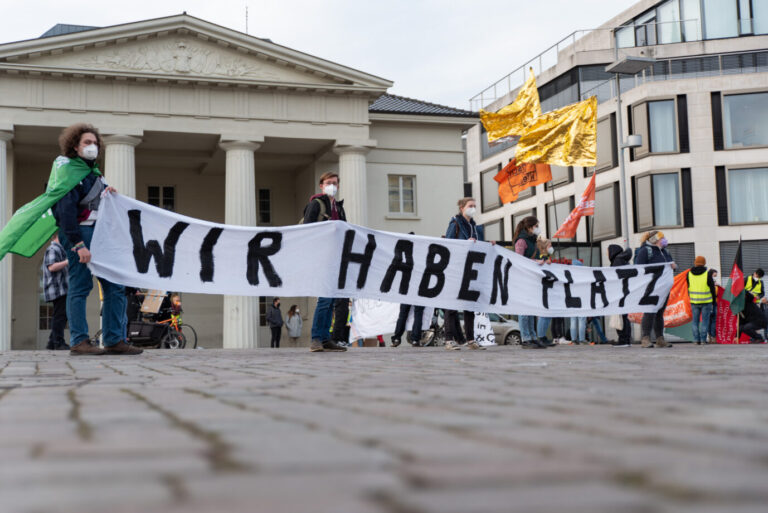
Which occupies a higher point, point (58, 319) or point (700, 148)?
point (700, 148)

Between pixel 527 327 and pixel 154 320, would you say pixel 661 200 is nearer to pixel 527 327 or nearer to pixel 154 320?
pixel 154 320

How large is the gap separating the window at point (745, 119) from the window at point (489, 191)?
1775cm

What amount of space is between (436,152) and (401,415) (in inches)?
1414

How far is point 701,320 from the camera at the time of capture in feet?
62.8

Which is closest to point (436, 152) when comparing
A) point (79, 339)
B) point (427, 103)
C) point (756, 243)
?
point (427, 103)

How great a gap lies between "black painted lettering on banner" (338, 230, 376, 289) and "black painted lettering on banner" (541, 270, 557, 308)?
323 cm

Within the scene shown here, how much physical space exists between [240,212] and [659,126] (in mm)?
20288

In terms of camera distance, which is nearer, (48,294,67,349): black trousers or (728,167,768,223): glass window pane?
(48,294,67,349): black trousers

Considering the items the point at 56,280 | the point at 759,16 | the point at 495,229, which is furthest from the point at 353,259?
the point at 495,229

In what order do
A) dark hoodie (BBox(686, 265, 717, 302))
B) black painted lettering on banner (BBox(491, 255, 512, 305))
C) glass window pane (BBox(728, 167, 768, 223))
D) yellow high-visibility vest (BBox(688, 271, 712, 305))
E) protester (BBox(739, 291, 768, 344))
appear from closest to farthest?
black painted lettering on banner (BBox(491, 255, 512, 305)) → yellow high-visibility vest (BBox(688, 271, 712, 305)) → dark hoodie (BBox(686, 265, 717, 302)) → protester (BBox(739, 291, 768, 344)) → glass window pane (BBox(728, 167, 768, 223))

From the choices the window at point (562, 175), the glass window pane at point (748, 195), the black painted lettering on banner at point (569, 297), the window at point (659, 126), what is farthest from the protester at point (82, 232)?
the window at point (562, 175)

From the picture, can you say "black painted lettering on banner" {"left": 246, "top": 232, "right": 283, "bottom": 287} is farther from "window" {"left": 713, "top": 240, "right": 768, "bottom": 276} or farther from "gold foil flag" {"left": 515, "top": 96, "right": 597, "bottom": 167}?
"window" {"left": 713, "top": 240, "right": 768, "bottom": 276}

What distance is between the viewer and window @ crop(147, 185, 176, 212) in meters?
38.8

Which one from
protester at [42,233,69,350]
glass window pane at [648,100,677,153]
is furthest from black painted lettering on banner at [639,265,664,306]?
glass window pane at [648,100,677,153]
